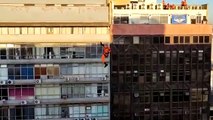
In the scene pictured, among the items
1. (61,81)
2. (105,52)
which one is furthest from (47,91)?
(105,52)

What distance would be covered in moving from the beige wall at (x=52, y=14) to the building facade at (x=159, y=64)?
2065 millimetres

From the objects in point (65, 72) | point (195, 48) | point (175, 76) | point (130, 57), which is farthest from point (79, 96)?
point (195, 48)

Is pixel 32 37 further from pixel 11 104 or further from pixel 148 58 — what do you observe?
pixel 148 58

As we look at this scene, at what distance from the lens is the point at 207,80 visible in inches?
1228

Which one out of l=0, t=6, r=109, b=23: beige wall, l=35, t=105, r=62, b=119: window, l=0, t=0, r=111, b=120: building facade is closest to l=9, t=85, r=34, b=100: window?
l=0, t=0, r=111, b=120: building facade

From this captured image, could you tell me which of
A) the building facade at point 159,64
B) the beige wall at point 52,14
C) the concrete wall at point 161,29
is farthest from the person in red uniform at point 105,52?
the beige wall at point 52,14

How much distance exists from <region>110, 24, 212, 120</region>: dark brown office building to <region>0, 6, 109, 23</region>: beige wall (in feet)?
6.95

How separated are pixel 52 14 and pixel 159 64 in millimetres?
9558

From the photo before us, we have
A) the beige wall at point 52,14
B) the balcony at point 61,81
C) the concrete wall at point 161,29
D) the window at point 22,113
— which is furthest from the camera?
the concrete wall at point 161,29

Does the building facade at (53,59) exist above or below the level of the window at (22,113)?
above

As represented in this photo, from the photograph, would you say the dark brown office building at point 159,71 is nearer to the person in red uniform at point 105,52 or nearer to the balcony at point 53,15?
the person in red uniform at point 105,52

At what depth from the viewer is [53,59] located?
92.4 feet

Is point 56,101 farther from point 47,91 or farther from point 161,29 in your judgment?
point 161,29

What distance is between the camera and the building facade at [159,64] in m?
29.8
